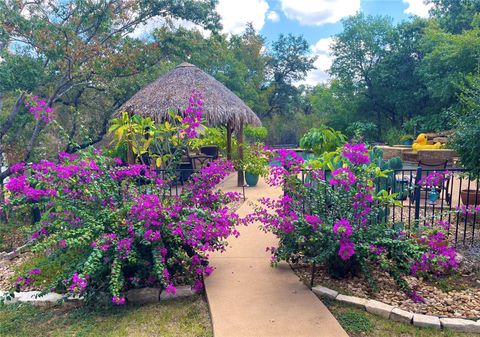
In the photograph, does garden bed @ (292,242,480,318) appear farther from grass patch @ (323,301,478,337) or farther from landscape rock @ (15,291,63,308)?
landscape rock @ (15,291,63,308)

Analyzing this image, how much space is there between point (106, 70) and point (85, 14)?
1323 millimetres

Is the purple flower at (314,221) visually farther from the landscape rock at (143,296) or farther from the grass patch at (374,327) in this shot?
the landscape rock at (143,296)

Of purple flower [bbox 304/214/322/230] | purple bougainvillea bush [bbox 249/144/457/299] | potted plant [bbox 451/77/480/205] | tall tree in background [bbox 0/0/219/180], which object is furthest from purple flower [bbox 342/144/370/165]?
tall tree in background [bbox 0/0/219/180]

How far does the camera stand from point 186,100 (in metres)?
8.24

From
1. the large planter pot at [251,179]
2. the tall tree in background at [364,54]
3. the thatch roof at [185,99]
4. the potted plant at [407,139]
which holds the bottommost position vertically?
the large planter pot at [251,179]

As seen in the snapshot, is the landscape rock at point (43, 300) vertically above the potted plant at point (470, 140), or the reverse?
the potted plant at point (470, 140)

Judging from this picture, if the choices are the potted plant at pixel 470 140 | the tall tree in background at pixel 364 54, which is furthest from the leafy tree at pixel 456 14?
the potted plant at pixel 470 140

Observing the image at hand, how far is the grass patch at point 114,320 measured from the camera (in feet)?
9.05

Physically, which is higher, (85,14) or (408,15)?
(408,15)

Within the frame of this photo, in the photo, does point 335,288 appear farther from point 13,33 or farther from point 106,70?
point 13,33

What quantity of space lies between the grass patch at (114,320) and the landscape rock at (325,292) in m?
1.03

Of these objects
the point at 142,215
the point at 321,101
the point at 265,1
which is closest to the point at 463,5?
the point at 321,101

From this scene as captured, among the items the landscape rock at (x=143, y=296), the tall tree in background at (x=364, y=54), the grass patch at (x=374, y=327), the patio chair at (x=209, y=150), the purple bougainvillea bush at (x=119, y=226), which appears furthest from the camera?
the tall tree in background at (x=364, y=54)

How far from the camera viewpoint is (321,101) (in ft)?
73.7
